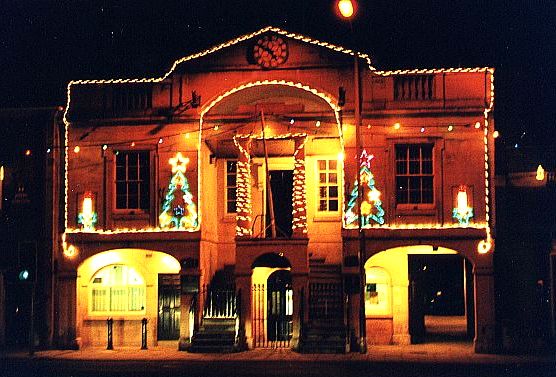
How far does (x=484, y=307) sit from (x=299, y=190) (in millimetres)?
6752

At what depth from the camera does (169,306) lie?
30188 mm

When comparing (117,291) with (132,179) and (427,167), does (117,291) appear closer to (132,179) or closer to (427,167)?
(132,179)

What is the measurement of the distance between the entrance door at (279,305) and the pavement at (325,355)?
8.24 ft

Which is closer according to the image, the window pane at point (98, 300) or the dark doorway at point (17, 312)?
the dark doorway at point (17, 312)

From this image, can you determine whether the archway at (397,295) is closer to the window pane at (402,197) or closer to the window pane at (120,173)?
the window pane at (402,197)

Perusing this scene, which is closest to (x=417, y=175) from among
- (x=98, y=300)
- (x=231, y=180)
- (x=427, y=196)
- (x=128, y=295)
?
(x=427, y=196)

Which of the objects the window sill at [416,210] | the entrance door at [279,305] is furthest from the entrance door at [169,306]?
the window sill at [416,210]

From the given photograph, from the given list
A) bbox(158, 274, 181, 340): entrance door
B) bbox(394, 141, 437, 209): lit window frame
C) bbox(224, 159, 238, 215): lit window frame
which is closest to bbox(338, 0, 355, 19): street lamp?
bbox(394, 141, 437, 209): lit window frame

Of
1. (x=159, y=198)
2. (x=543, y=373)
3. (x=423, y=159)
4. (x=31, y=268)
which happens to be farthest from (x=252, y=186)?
(x=543, y=373)

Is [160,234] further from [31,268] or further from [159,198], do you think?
[31,268]

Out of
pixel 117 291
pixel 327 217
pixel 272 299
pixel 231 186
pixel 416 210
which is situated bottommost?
pixel 272 299

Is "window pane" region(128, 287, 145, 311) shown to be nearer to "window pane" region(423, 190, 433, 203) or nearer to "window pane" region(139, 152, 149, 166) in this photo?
"window pane" region(139, 152, 149, 166)

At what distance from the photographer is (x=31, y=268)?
2761cm

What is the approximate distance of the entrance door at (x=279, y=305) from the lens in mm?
29641
